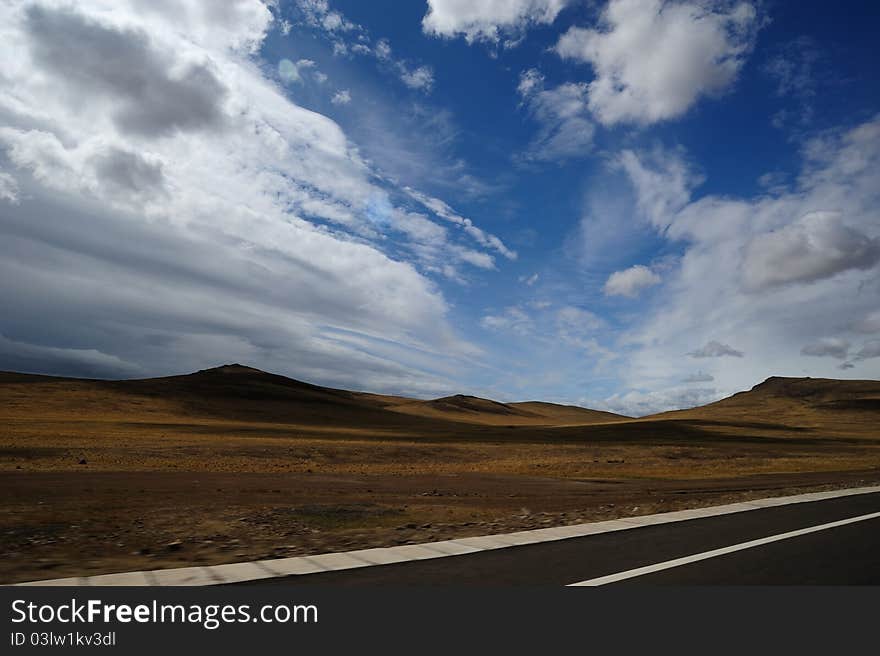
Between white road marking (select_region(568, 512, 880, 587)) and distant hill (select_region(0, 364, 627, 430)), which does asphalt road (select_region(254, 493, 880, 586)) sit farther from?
distant hill (select_region(0, 364, 627, 430))

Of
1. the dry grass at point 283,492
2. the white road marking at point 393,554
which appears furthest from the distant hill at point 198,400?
the white road marking at point 393,554

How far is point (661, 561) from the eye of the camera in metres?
7.54

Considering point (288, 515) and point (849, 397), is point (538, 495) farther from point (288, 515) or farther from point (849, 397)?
point (849, 397)

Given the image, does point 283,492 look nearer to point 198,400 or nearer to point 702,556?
point 702,556

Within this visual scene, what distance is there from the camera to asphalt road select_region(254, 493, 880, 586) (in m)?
6.60

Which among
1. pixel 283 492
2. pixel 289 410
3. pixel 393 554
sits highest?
pixel 289 410

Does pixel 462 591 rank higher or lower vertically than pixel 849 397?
lower

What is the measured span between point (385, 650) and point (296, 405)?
471 ft

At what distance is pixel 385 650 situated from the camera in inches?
179

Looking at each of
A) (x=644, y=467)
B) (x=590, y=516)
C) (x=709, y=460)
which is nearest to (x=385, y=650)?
(x=590, y=516)

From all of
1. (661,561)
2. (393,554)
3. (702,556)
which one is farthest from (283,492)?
(702,556)

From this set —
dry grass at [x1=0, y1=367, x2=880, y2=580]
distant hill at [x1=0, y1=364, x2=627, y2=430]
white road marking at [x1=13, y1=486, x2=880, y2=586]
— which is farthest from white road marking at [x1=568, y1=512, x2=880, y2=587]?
distant hill at [x1=0, y1=364, x2=627, y2=430]

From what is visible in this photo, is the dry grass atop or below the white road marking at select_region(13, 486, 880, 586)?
below

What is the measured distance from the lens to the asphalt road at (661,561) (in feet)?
21.6
